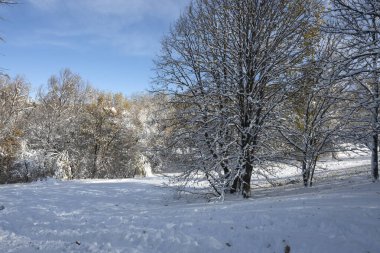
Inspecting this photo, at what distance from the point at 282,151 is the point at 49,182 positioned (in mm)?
12874

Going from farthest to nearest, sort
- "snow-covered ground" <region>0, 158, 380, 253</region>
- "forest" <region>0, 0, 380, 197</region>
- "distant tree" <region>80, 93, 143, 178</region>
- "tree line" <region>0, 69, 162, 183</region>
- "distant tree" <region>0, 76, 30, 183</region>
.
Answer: "distant tree" <region>80, 93, 143, 178</region> → "tree line" <region>0, 69, 162, 183</region> → "distant tree" <region>0, 76, 30, 183</region> → "forest" <region>0, 0, 380, 197</region> → "snow-covered ground" <region>0, 158, 380, 253</region>

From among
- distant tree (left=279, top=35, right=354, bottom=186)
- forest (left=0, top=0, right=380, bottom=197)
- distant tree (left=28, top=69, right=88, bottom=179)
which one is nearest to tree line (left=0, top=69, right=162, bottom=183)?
distant tree (left=28, top=69, right=88, bottom=179)

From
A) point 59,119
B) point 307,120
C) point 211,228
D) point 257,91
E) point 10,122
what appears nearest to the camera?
point 211,228

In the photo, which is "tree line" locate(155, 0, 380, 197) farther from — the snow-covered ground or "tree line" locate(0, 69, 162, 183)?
"tree line" locate(0, 69, 162, 183)

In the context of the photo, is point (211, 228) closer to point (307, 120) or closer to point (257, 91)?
point (257, 91)

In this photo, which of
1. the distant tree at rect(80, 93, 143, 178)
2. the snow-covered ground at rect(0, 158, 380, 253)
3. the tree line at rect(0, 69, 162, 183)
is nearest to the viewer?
the snow-covered ground at rect(0, 158, 380, 253)

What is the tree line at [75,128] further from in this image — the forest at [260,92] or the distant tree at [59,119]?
the forest at [260,92]

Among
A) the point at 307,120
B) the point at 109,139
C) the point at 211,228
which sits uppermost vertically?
the point at 109,139

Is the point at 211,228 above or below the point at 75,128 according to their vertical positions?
below

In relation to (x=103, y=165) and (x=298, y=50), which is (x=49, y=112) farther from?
(x=298, y=50)

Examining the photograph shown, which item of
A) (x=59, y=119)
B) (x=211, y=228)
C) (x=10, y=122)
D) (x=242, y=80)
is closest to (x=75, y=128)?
(x=59, y=119)

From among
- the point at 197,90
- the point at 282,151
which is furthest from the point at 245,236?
the point at 197,90

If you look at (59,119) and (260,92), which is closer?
(260,92)

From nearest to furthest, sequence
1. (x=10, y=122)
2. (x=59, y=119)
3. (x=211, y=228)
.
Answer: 1. (x=211, y=228)
2. (x=10, y=122)
3. (x=59, y=119)
